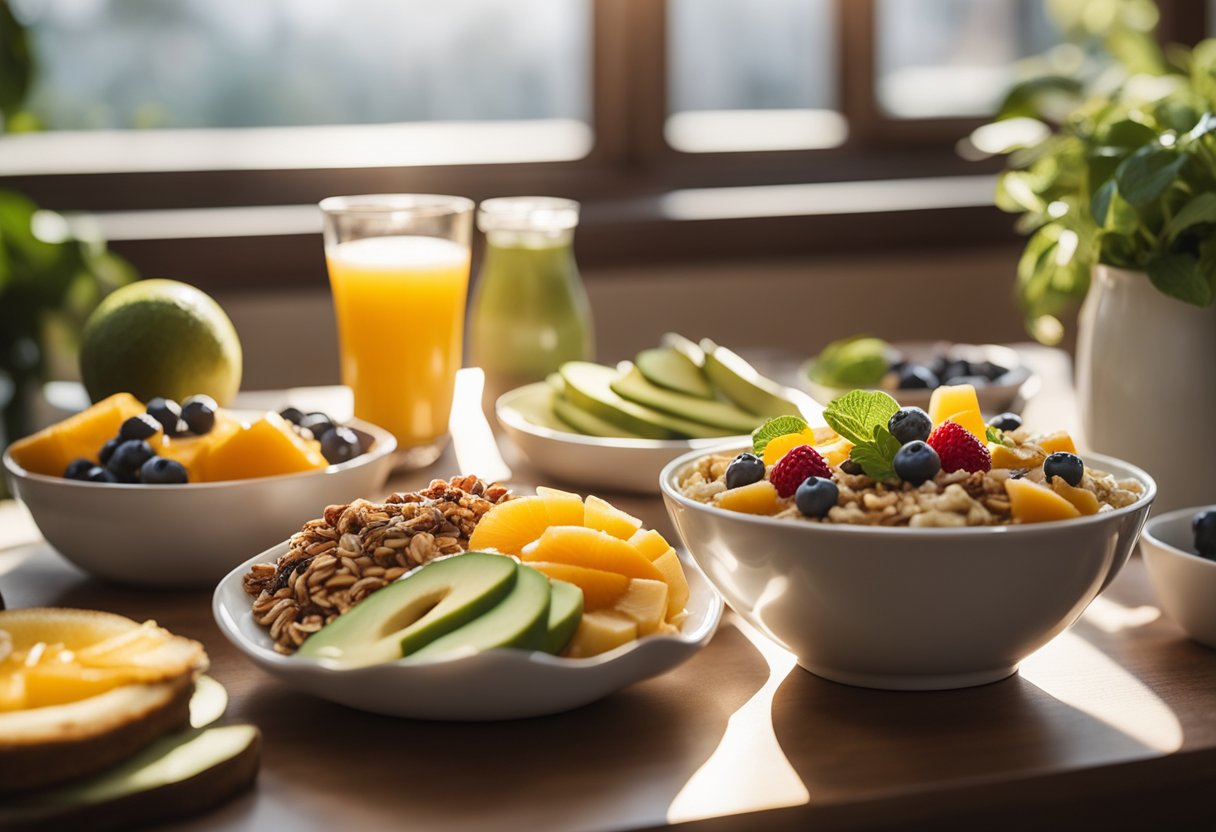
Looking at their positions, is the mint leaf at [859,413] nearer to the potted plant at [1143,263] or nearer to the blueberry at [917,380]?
the potted plant at [1143,263]

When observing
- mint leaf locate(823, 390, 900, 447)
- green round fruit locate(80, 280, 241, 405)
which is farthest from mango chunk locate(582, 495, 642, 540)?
green round fruit locate(80, 280, 241, 405)

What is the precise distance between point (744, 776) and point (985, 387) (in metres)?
0.76

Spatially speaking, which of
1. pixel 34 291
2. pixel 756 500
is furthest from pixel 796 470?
pixel 34 291

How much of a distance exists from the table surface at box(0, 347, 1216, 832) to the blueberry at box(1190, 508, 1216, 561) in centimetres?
8

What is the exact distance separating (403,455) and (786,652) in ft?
1.86

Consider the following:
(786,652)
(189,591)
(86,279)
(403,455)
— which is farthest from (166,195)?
(786,652)

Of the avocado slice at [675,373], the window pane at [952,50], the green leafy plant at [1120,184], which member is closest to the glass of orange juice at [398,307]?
the avocado slice at [675,373]

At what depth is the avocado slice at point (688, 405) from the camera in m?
1.24

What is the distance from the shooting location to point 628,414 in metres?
1.23

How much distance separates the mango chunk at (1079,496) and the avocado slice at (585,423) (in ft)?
1.64

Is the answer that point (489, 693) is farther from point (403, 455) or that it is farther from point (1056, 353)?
point (1056, 353)

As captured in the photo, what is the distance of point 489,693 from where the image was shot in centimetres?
72

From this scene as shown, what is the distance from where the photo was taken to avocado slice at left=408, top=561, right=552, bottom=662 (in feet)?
2.29

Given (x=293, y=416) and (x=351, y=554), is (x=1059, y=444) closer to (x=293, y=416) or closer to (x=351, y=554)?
(x=351, y=554)
